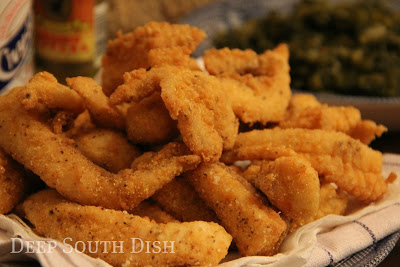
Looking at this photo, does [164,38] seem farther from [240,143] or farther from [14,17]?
[14,17]

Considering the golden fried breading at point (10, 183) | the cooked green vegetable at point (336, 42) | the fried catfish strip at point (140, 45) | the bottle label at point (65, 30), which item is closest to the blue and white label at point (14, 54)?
the bottle label at point (65, 30)

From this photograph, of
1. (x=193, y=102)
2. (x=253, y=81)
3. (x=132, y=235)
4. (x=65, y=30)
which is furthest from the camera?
(x=65, y=30)

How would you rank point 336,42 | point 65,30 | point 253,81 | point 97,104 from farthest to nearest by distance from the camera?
point 336,42, point 65,30, point 253,81, point 97,104

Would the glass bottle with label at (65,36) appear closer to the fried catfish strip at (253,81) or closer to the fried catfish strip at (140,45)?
the fried catfish strip at (140,45)

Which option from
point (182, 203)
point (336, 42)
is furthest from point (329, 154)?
point (336, 42)

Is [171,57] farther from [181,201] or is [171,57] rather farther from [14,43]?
[14,43]

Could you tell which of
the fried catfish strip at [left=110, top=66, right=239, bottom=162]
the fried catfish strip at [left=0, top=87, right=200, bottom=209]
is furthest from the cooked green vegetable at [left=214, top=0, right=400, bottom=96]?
the fried catfish strip at [left=0, top=87, right=200, bottom=209]

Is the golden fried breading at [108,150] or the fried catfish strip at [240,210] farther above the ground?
the golden fried breading at [108,150]
